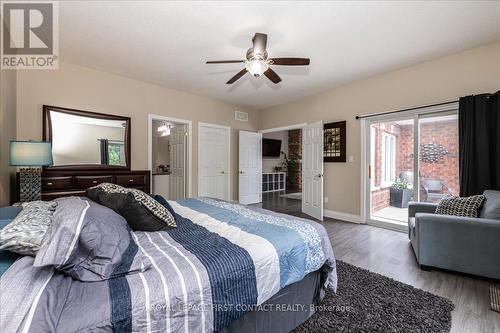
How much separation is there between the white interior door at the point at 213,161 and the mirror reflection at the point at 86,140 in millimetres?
1616

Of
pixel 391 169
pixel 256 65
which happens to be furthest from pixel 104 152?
pixel 391 169

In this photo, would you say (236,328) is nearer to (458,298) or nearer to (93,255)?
(93,255)

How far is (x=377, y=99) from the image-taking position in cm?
386

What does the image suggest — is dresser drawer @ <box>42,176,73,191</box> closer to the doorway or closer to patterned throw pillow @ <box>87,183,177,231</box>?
the doorway

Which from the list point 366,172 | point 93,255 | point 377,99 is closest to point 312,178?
point 366,172

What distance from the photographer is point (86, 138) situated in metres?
3.51

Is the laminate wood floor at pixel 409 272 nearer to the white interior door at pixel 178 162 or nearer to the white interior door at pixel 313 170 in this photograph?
the white interior door at pixel 313 170

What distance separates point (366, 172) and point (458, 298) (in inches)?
97.2

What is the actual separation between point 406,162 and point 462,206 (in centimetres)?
152

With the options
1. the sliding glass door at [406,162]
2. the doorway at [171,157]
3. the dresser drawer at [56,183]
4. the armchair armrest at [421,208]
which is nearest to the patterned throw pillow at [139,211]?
the dresser drawer at [56,183]

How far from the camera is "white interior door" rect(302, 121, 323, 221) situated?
441 centimetres

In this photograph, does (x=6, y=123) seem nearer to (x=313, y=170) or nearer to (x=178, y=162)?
(x=178, y=162)

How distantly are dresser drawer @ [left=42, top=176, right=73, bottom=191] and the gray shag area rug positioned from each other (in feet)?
10.8

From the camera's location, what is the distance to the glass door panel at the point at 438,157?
3277mm
